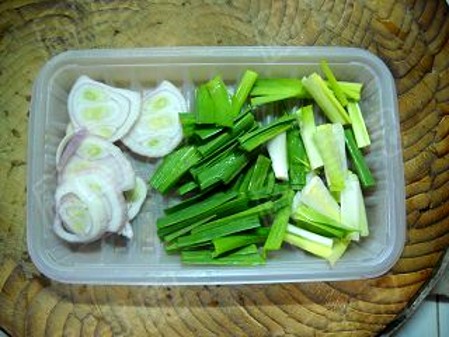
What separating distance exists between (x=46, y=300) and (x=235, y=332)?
39cm

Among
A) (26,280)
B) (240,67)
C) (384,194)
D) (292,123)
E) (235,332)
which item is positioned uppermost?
(240,67)

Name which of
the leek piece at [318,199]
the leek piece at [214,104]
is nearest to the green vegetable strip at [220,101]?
the leek piece at [214,104]

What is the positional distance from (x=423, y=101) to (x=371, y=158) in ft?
0.54

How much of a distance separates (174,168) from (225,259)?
0.22m

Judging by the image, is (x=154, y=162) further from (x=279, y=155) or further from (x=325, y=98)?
(x=325, y=98)

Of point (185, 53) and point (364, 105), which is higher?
point (185, 53)

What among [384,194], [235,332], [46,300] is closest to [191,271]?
[235,332]

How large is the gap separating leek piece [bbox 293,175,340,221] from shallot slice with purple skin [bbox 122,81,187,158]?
0.29 meters

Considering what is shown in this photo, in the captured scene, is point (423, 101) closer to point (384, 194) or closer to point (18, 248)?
point (384, 194)

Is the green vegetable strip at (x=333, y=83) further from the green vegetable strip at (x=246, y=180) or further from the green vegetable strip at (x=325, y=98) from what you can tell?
the green vegetable strip at (x=246, y=180)

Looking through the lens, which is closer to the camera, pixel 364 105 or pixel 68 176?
pixel 68 176

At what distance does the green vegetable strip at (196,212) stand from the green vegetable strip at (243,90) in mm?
179

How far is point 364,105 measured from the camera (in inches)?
55.5

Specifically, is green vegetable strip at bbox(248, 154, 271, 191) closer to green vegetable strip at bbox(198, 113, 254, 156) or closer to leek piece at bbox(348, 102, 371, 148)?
green vegetable strip at bbox(198, 113, 254, 156)
